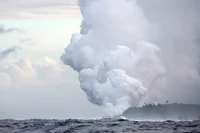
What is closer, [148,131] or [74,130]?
[148,131]

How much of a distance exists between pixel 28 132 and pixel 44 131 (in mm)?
4097

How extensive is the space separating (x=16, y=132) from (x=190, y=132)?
44169mm

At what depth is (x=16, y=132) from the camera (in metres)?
121

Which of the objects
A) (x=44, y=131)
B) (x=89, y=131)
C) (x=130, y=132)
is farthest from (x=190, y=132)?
(x=44, y=131)

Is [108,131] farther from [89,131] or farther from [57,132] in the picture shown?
[57,132]

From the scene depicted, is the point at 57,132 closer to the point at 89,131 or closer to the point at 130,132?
the point at 89,131

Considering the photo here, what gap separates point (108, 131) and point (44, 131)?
18848 millimetres

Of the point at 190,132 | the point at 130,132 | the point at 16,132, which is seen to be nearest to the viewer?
the point at 190,132

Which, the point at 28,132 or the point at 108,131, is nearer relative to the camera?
the point at 108,131

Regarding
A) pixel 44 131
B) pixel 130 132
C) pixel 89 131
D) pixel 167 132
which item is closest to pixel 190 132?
pixel 167 132

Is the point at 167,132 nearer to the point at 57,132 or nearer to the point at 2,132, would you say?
the point at 57,132

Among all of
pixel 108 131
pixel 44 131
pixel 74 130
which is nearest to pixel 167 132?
pixel 108 131

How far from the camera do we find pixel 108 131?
114875 mm

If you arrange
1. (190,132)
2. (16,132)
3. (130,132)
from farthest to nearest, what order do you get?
(16,132)
(130,132)
(190,132)
